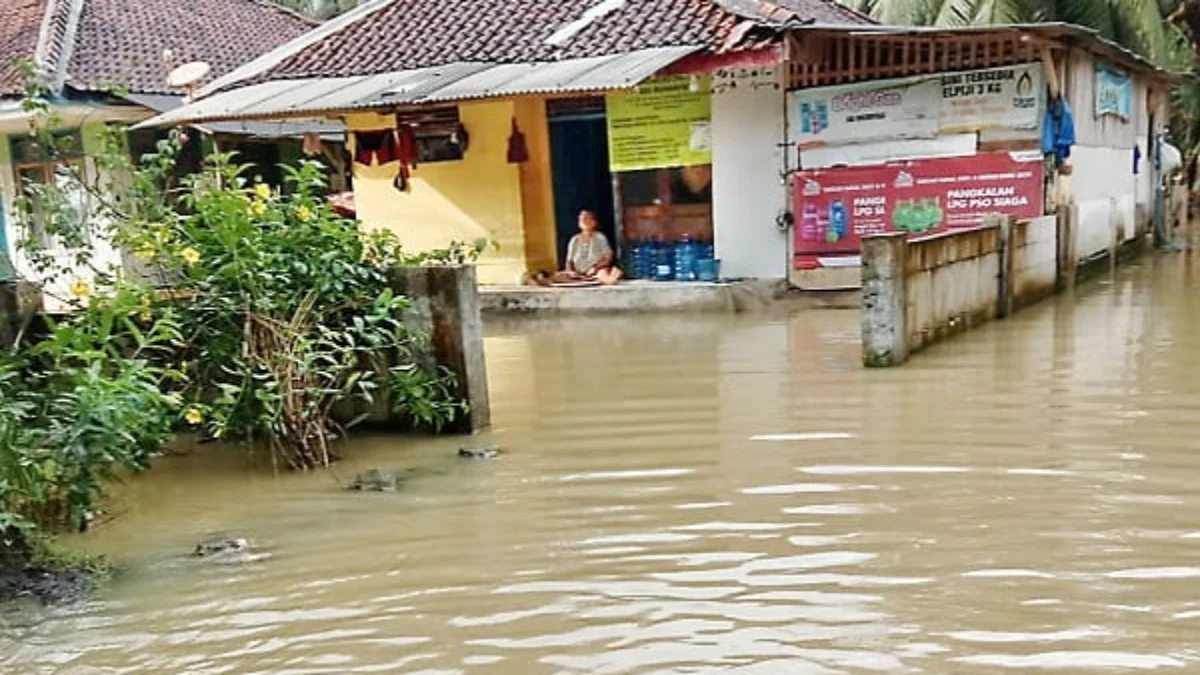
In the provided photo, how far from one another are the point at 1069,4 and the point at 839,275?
12755 mm

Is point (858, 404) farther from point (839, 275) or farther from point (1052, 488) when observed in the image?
point (839, 275)

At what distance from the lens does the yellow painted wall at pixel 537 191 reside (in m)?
14.7

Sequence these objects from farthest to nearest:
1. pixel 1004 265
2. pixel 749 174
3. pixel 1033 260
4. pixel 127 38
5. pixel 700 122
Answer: pixel 127 38, pixel 700 122, pixel 749 174, pixel 1033 260, pixel 1004 265

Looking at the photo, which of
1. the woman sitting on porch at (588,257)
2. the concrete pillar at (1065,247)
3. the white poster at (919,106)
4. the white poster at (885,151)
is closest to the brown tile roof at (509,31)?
the white poster at (919,106)

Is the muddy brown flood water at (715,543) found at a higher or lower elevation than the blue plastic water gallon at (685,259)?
lower

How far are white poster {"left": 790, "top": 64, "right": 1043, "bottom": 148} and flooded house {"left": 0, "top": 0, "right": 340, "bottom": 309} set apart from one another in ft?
Result: 26.5

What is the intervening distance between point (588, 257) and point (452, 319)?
23.2ft

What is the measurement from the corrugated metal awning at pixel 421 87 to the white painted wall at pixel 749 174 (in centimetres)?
115

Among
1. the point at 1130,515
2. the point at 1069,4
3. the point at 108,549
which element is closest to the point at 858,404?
the point at 1130,515

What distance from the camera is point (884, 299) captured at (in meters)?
8.20

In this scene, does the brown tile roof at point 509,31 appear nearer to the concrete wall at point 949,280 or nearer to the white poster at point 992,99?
the white poster at point 992,99

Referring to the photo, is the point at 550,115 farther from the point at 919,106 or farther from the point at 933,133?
the point at 933,133

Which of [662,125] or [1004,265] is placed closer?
[1004,265]

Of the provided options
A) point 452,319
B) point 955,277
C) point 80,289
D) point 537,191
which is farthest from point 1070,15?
point 80,289
